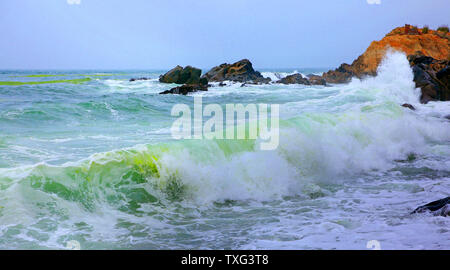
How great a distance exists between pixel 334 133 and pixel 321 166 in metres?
2.11

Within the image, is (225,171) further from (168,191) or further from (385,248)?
(385,248)

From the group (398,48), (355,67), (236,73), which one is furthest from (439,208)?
(355,67)

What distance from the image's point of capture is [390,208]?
5.52 metres

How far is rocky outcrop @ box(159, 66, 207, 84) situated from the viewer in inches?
1486

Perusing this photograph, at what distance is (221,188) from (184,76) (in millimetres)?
33116

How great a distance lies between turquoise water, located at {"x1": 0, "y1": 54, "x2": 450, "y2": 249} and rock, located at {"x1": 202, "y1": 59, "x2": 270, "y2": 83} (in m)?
31.9

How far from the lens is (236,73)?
143 ft

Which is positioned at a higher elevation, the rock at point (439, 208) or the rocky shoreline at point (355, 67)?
the rocky shoreline at point (355, 67)

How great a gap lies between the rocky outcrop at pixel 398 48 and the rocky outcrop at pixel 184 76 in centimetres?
A: 1596

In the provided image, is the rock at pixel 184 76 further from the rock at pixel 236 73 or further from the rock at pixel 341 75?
the rock at pixel 341 75

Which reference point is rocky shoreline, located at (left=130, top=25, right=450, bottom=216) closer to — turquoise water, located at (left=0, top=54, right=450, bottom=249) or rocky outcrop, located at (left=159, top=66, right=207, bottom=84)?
rocky outcrop, located at (left=159, top=66, right=207, bottom=84)

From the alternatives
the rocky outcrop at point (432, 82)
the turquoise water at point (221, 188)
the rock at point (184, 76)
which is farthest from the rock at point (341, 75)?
the turquoise water at point (221, 188)

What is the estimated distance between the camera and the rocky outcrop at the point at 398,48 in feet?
120
